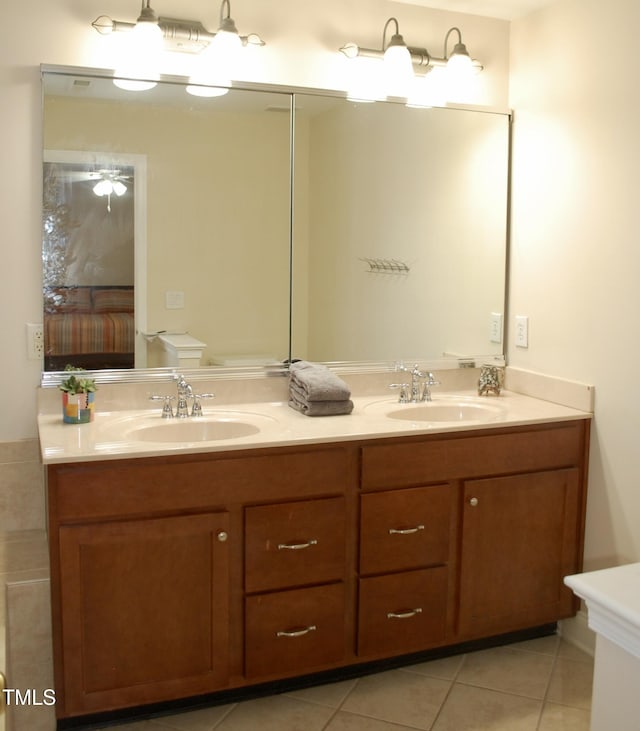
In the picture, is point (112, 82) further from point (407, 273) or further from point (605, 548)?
point (605, 548)

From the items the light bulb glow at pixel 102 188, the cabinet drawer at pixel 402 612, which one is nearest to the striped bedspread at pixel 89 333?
the light bulb glow at pixel 102 188

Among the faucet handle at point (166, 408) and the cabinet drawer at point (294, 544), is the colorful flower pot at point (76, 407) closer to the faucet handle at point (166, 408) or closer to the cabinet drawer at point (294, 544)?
the faucet handle at point (166, 408)

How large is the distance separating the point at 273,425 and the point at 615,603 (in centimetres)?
133

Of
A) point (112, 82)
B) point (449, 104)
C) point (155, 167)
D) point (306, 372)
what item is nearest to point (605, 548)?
point (306, 372)

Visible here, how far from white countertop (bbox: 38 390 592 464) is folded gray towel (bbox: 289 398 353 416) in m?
0.02

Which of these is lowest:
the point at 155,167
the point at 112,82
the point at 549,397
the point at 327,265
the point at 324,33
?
the point at 549,397

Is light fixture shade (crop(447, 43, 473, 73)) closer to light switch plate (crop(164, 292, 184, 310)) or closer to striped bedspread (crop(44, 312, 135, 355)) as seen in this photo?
light switch plate (crop(164, 292, 184, 310))

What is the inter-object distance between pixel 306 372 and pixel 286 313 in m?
0.27

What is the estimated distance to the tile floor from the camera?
2217 millimetres

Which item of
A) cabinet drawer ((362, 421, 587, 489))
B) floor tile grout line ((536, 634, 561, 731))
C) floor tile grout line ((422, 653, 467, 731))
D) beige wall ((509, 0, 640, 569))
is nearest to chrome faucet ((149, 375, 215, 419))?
cabinet drawer ((362, 421, 587, 489))

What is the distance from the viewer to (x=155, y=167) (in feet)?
8.14

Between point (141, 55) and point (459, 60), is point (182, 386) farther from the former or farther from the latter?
point (459, 60)

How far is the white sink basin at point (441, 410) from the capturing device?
269 cm

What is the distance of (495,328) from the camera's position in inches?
119
